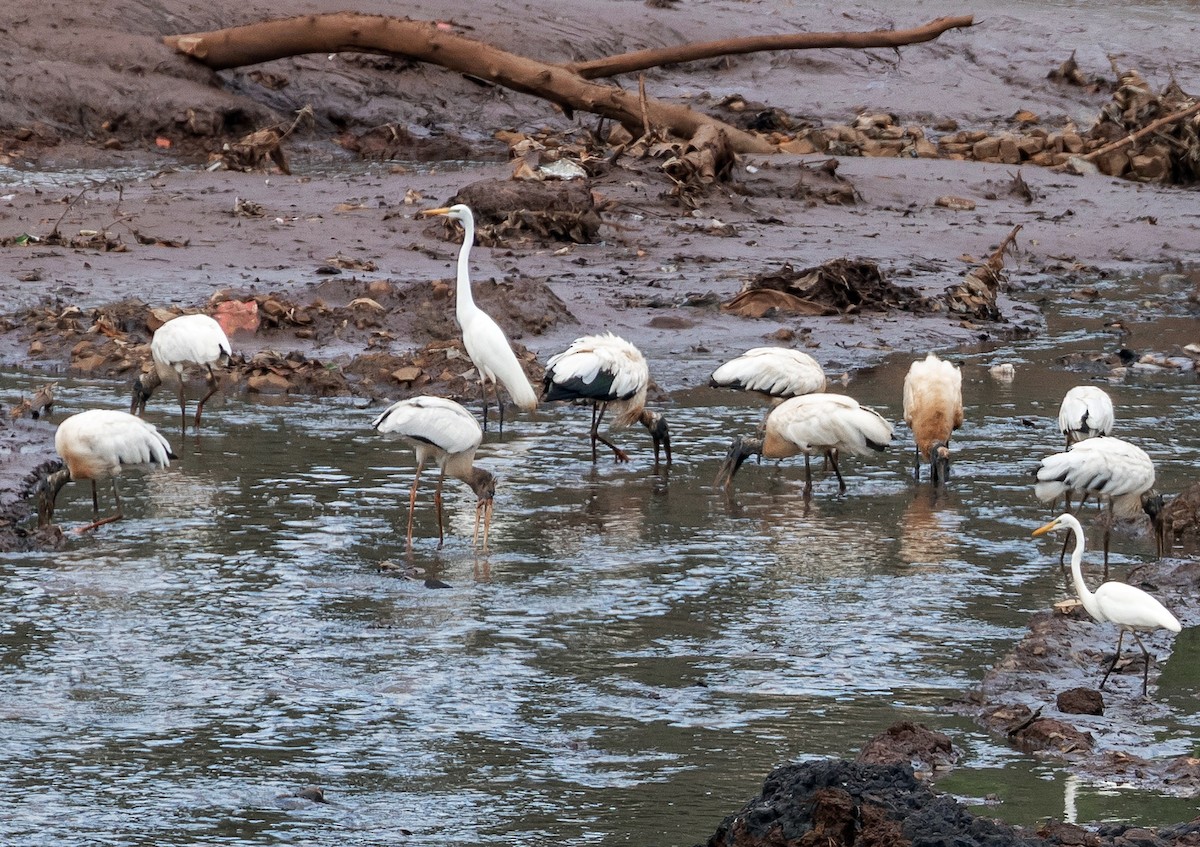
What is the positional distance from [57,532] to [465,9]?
765 inches

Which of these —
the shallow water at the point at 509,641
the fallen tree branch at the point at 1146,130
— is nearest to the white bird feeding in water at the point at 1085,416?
the shallow water at the point at 509,641

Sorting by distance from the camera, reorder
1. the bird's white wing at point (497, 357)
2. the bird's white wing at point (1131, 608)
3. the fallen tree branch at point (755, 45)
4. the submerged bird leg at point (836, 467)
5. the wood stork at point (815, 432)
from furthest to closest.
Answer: the fallen tree branch at point (755, 45) → the bird's white wing at point (497, 357) → the submerged bird leg at point (836, 467) → the wood stork at point (815, 432) → the bird's white wing at point (1131, 608)

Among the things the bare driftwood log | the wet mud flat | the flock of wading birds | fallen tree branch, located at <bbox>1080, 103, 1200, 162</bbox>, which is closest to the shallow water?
the flock of wading birds

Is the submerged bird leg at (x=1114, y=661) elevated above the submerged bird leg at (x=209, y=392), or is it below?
below

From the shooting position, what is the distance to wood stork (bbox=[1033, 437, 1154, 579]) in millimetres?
8555

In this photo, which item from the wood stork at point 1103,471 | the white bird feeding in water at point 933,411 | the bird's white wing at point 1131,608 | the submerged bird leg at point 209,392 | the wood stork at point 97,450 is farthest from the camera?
the submerged bird leg at point 209,392

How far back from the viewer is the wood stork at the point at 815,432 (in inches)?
397

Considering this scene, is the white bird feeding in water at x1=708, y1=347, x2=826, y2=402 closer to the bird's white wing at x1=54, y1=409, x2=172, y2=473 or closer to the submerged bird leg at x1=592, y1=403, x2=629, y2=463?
the submerged bird leg at x1=592, y1=403, x2=629, y2=463

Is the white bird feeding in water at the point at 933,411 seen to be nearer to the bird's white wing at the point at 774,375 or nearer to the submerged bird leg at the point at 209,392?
the bird's white wing at the point at 774,375

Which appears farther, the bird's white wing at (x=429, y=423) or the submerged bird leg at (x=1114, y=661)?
the bird's white wing at (x=429, y=423)

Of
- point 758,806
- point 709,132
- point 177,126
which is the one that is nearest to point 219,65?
point 177,126

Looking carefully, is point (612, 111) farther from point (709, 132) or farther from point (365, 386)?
point (365, 386)

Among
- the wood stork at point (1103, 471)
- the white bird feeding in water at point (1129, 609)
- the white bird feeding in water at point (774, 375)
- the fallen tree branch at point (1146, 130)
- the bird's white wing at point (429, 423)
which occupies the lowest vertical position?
the white bird feeding in water at point (1129, 609)

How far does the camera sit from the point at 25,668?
267 inches
